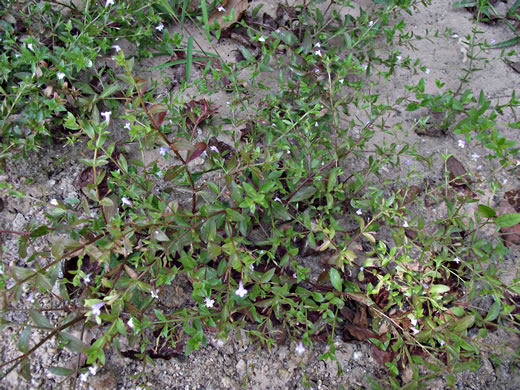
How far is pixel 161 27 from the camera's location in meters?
2.77

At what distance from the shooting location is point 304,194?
2.14 metres

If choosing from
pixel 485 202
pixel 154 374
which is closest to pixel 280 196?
pixel 154 374

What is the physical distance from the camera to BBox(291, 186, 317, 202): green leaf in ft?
7.02

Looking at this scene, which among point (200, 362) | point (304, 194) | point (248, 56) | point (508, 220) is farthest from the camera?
point (248, 56)

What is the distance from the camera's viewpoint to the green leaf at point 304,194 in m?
2.14

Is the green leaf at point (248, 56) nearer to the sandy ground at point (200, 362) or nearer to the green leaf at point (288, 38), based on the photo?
the green leaf at point (288, 38)

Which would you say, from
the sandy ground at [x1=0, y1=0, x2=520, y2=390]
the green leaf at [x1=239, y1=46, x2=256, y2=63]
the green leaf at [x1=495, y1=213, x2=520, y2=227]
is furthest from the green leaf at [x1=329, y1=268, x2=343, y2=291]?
the green leaf at [x1=239, y1=46, x2=256, y2=63]

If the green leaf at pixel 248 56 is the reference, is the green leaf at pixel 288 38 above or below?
above

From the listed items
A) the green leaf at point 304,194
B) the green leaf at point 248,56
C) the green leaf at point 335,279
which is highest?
the green leaf at point 248,56

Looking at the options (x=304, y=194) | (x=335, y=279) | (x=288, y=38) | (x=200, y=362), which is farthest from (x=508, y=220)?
(x=288, y=38)

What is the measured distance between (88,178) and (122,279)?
841mm

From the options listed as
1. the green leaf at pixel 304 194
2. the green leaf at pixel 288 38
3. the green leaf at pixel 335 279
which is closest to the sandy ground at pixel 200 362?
the green leaf at pixel 335 279

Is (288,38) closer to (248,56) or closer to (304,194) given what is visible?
(248,56)

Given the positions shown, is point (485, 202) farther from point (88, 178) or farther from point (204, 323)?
point (88, 178)
